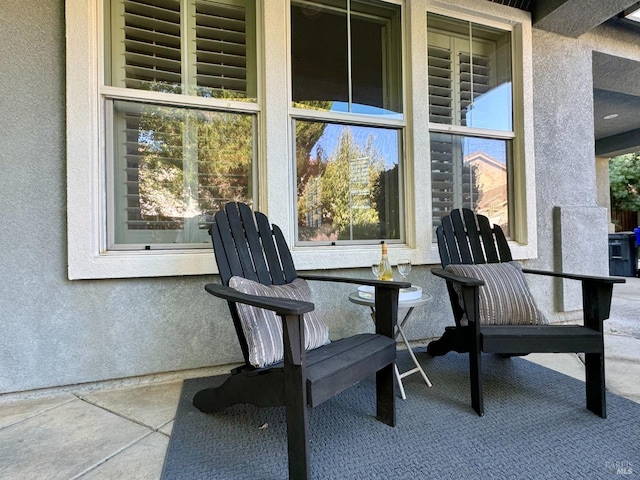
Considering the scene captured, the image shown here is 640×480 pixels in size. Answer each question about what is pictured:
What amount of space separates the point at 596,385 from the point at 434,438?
879 millimetres

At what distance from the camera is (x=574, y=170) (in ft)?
10.5

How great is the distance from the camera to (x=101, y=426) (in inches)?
64.4

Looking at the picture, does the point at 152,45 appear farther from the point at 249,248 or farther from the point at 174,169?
the point at 249,248

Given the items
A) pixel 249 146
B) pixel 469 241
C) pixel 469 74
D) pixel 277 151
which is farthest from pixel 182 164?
pixel 469 74

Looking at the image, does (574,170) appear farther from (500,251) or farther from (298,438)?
(298,438)

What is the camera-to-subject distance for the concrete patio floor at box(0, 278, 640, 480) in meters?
1.33

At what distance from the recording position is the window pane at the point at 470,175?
294cm

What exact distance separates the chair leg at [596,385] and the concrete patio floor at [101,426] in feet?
1.13

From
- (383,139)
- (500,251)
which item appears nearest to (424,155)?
(383,139)

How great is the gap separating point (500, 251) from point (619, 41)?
9.22ft

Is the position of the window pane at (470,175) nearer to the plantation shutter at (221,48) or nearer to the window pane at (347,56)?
the window pane at (347,56)

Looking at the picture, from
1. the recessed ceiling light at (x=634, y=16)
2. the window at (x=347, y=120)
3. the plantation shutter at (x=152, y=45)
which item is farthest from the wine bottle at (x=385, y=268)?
the recessed ceiling light at (x=634, y=16)

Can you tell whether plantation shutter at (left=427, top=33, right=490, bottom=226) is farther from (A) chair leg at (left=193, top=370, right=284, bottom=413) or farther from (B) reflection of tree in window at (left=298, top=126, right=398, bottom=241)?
(A) chair leg at (left=193, top=370, right=284, bottom=413)

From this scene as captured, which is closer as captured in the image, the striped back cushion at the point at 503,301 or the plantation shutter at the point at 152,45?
the striped back cushion at the point at 503,301
